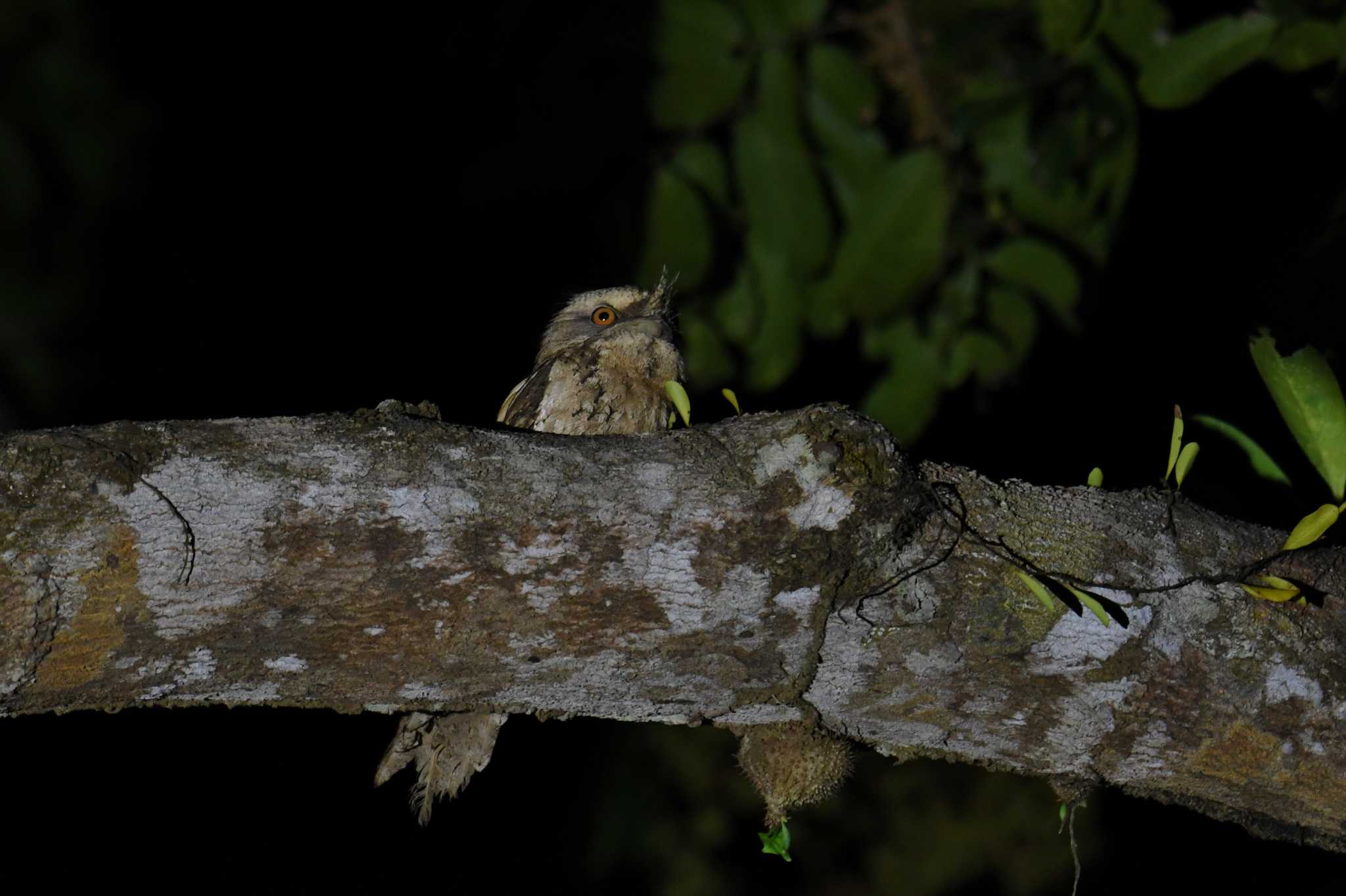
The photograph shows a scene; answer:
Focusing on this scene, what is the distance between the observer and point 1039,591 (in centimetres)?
178

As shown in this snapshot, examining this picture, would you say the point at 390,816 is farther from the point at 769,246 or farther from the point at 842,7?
the point at 842,7

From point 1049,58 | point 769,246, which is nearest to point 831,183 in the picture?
point 769,246

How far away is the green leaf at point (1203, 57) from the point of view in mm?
3090

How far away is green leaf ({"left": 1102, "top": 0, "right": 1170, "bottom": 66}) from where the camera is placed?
11.0 feet

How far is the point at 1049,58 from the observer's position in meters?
3.49

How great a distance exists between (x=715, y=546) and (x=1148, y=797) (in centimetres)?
88

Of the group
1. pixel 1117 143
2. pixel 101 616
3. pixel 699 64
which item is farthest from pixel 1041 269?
pixel 101 616

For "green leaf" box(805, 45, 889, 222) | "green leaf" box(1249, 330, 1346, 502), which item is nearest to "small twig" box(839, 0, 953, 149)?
"green leaf" box(805, 45, 889, 222)

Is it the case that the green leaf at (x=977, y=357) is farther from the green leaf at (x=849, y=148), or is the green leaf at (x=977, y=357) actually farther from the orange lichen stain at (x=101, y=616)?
the orange lichen stain at (x=101, y=616)

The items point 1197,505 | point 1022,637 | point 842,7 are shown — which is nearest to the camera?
point 1022,637

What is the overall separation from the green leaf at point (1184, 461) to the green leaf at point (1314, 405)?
388 mm

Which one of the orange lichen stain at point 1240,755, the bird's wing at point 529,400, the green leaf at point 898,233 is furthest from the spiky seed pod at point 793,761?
the green leaf at point 898,233

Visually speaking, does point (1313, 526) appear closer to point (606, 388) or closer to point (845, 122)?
point (606, 388)

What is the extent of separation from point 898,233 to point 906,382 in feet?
1.85
